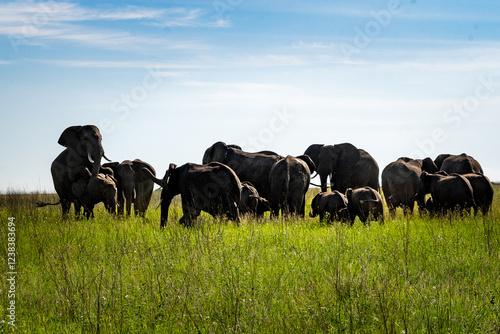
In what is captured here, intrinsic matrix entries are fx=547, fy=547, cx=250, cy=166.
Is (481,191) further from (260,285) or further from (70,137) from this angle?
(70,137)

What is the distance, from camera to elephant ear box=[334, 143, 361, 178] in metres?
22.9

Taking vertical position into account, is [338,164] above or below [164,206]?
above

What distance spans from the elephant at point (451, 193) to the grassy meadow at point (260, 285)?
4030mm

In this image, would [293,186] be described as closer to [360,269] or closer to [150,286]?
[360,269]

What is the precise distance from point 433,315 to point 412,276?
5.59 feet

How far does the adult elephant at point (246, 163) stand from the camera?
63.9 ft

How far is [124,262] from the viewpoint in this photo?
9.34 meters

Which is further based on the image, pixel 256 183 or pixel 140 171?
pixel 256 183

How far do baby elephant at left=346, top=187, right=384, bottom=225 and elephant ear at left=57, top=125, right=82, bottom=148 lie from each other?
9079 millimetres

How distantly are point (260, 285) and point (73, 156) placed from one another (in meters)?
11.5

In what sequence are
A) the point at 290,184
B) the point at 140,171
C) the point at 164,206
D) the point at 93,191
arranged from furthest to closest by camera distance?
the point at 140,171 → the point at 93,191 → the point at 290,184 → the point at 164,206

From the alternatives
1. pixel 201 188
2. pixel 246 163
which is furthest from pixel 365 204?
pixel 246 163

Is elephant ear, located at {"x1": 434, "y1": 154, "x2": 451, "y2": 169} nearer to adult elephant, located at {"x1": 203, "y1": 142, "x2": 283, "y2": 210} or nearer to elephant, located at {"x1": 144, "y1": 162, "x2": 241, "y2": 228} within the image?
adult elephant, located at {"x1": 203, "y1": 142, "x2": 283, "y2": 210}

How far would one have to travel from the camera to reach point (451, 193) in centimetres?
1558
